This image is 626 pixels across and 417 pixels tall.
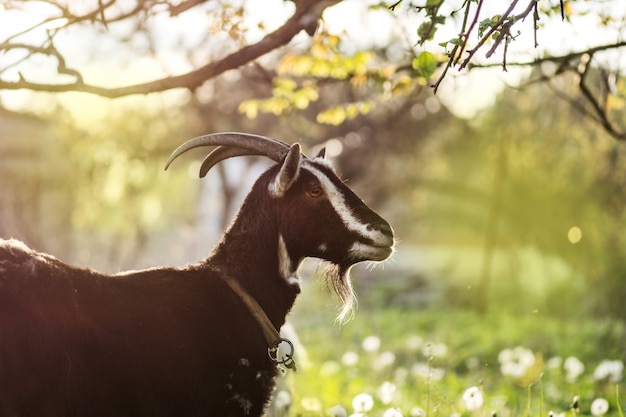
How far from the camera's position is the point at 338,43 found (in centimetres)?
749

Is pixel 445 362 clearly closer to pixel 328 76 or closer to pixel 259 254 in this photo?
pixel 328 76

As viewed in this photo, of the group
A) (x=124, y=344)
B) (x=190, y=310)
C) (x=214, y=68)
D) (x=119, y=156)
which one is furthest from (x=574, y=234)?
(x=124, y=344)

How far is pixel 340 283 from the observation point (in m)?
4.95

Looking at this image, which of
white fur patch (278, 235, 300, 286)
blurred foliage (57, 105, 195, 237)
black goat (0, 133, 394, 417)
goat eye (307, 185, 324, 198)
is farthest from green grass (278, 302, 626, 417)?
blurred foliage (57, 105, 195, 237)

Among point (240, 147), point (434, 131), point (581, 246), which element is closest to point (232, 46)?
point (240, 147)

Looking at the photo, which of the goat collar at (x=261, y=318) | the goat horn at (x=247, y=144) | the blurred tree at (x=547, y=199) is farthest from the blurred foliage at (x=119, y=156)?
the goat collar at (x=261, y=318)

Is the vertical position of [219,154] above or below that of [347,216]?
above

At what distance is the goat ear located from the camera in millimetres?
4410

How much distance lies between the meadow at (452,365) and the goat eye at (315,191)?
1.04m

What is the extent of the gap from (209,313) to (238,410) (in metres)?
0.51

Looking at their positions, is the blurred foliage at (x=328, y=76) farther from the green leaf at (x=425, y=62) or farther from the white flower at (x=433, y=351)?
the green leaf at (x=425, y=62)

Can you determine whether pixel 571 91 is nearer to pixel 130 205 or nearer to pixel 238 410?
pixel 130 205

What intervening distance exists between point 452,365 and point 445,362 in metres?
0.19

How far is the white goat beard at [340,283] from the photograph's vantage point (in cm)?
485
